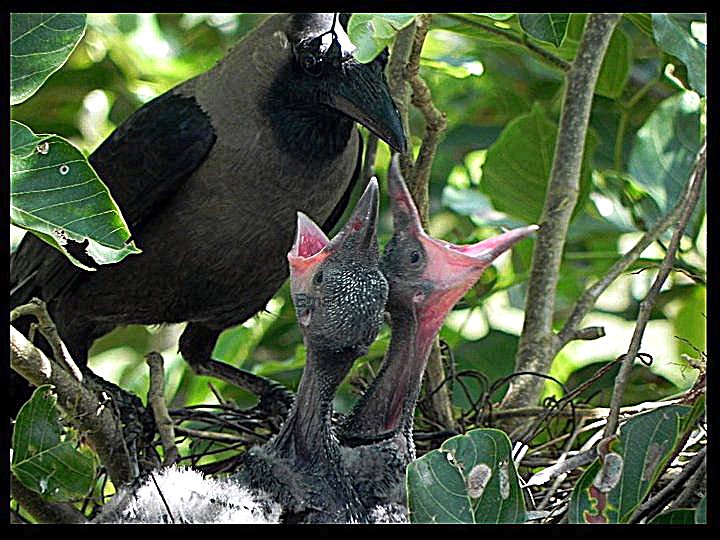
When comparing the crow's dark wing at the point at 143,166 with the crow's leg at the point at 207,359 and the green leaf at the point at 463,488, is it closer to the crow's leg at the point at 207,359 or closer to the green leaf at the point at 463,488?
the crow's leg at the point at 207,359

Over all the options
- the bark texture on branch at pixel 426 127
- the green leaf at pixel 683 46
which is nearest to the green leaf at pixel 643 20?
the green leaf at pixel 683 46

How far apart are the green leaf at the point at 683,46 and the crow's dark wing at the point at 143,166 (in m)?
0.73

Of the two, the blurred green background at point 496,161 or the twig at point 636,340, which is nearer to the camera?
the twig at point 636,340

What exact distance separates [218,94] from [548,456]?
817mm

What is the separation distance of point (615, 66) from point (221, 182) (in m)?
0.79

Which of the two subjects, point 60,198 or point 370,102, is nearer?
point 60,198

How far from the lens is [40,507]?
1515 mm

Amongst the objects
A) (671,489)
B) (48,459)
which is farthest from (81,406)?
(671,489)

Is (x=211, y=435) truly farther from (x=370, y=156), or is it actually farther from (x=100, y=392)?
(x=370, y=156)

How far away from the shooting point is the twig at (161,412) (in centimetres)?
155

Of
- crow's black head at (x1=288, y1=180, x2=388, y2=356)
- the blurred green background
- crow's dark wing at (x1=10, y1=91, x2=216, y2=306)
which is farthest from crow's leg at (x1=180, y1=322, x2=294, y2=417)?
crow's black head at (x1=288, y1=180, x2=388, y2=356)

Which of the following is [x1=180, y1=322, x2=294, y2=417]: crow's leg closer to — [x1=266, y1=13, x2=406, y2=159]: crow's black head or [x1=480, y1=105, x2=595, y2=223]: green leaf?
[x1=266, y1=13, x2=406, y2=159]: crow's black head

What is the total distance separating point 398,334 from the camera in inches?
60.9
